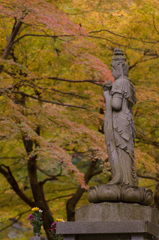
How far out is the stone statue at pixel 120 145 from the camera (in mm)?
5809

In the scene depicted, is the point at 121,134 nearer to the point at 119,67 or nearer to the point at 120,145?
the point at 120,145

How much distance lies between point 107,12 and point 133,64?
8.63ft

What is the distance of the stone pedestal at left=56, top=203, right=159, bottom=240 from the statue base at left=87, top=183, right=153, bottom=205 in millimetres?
87

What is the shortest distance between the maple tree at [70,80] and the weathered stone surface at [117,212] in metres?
5.84

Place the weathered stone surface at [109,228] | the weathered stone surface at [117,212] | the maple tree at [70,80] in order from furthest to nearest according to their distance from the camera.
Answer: the maple tree at [70,80], the weathered stone surface at [117,212], the weathered stone surface at [109,228]

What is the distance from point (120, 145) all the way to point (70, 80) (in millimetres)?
7737

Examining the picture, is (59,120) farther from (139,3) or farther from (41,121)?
(139,3)

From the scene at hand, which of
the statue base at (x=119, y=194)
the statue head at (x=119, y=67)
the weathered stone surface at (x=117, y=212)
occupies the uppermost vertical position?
the statue head at (x=119, y=67)

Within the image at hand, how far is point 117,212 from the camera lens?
568cm

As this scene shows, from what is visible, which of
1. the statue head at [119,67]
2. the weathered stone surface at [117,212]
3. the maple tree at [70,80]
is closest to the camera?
the weathered stone surface at [117,212]

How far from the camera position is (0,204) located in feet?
52.9

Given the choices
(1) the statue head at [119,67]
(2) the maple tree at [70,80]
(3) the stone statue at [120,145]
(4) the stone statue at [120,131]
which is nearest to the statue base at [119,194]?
(3) the stone statue at [120,145]

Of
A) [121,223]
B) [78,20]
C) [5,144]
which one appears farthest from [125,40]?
[121,223]

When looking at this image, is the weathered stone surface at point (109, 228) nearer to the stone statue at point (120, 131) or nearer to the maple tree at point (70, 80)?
the stone statue at point (120, 131)
